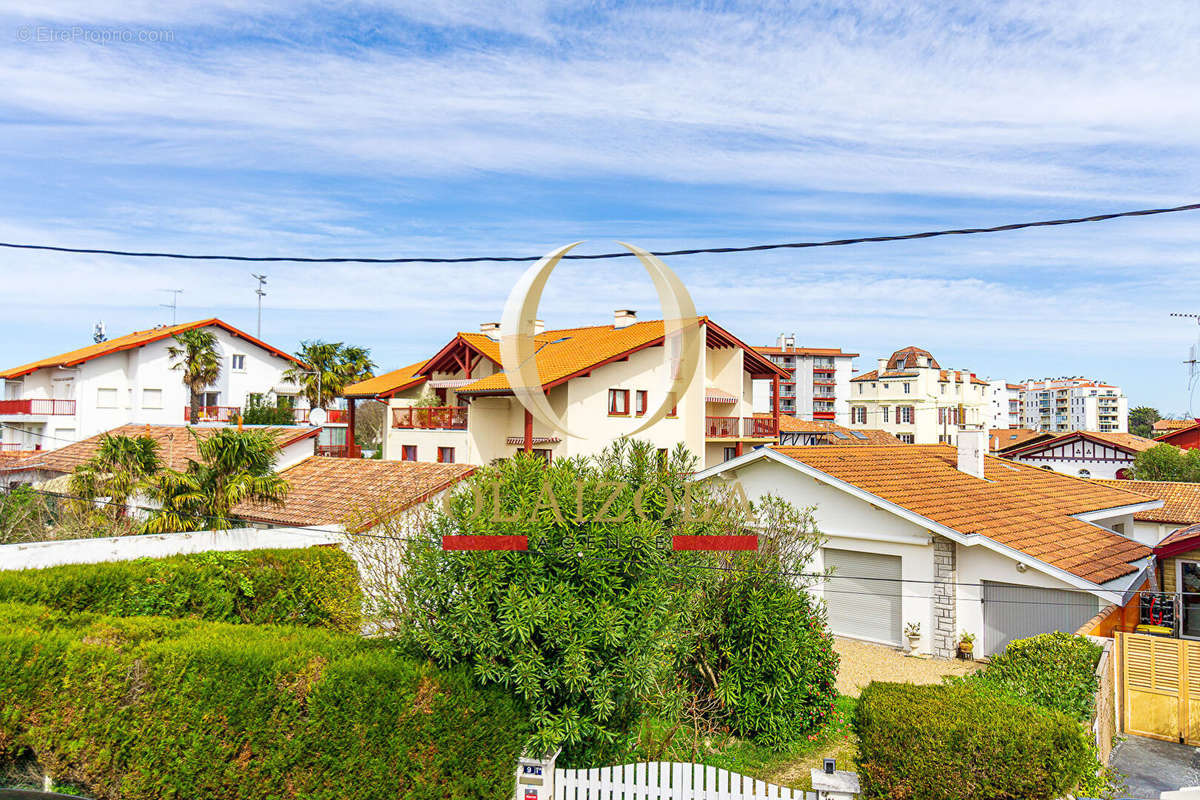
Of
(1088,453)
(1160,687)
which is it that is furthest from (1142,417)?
(1160,687)

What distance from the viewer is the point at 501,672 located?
9266 mm

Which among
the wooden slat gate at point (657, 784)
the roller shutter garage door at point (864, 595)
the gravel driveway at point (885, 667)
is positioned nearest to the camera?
the wooden slat gate at point (657, 784)

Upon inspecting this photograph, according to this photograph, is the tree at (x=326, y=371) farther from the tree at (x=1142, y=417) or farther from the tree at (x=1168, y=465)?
the tree at (x=1142, y=417)

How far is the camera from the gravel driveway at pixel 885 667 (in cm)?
1659

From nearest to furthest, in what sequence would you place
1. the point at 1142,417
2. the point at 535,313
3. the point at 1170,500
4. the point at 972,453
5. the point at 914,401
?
the point at 535,313
the point at 972,453
the point at 1170,500
the point at 914,401
the point at 1142,417

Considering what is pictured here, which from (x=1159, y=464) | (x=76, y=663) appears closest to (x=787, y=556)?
(x=76, y=663)

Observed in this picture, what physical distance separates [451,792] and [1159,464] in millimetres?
56792

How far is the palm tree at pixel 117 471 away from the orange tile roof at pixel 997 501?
16368 mm

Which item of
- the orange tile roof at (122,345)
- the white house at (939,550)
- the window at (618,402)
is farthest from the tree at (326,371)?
the white house at (939,550)

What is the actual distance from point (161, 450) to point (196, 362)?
14570mm

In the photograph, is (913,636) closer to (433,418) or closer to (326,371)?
(433,418)

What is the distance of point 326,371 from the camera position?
55.1 m

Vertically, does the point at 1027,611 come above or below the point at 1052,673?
below

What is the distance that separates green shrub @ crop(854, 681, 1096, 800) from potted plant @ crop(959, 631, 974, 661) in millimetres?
9369
